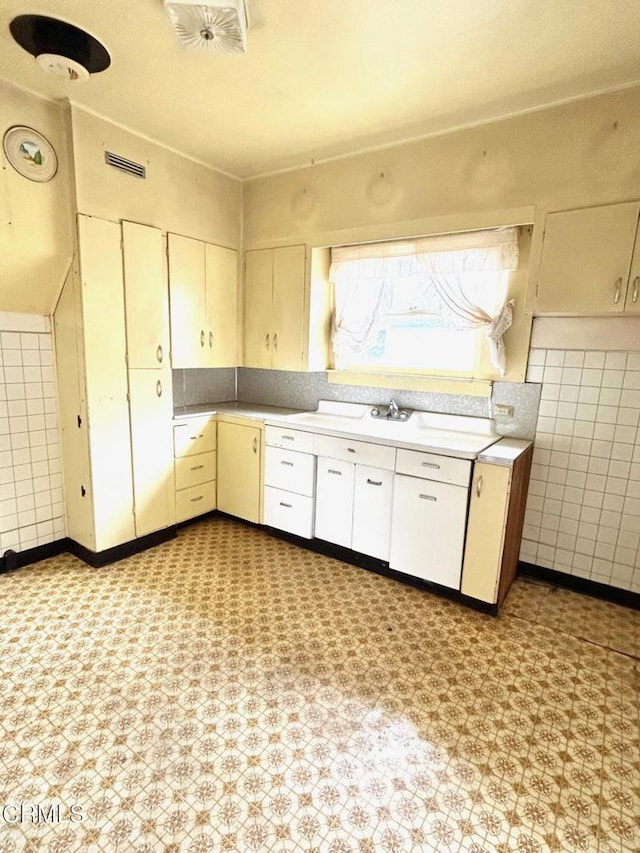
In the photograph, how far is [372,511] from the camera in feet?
8.70

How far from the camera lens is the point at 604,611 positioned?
7.79 feet

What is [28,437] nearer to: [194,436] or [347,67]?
[194,436]

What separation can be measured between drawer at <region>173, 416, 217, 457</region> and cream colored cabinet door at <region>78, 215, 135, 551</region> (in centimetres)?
38

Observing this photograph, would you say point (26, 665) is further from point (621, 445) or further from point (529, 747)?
point (621, 445)

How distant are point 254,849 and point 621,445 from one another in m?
2.44

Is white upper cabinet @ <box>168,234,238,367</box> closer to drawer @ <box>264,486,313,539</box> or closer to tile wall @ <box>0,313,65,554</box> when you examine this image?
tile wall @ <box>0,313,65,554</box>

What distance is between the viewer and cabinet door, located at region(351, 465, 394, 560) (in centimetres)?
258

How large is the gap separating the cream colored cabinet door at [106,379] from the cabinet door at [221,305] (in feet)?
2.40

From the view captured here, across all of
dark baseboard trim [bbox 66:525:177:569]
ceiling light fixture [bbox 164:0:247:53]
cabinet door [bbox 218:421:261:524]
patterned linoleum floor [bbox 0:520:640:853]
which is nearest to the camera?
patterned linoleum floor [bbox 0:520:640:853]

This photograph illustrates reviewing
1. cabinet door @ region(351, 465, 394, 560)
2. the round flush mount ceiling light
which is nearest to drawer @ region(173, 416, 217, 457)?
cabinet door @ region(351, 465, 394, 560)

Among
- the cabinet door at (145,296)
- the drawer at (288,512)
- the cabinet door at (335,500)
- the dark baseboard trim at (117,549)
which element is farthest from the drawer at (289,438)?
the dark baseboard trim at (117,549)

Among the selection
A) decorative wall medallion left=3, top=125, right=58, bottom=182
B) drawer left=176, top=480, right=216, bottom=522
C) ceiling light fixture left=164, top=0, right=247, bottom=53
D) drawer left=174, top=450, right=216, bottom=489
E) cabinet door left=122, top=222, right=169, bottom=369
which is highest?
ceiling light fixture left=164, top=0, right=247, bottom=53

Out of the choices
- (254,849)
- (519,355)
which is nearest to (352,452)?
(519,355)

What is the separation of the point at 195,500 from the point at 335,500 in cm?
118
